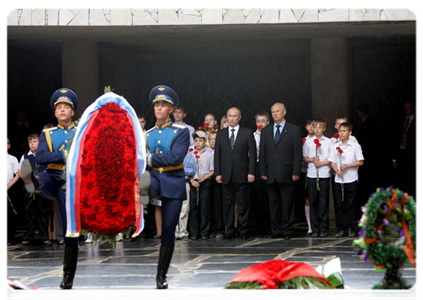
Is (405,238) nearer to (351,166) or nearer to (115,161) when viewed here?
(115,161)

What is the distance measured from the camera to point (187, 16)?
12109 mm

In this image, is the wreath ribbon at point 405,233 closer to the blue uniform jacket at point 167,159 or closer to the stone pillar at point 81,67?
the blue uniform jacket at point 167,159

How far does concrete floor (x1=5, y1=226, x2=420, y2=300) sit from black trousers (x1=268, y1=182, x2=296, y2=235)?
229 mm

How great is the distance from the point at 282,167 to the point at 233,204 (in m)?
0.87

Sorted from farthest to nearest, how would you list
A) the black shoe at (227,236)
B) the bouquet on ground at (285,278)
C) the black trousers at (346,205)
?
the black shoe at (227,236), the black trousers at (346,205), the bouquet on ground at (285,278)

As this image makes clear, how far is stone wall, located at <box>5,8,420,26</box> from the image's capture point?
1206 cm

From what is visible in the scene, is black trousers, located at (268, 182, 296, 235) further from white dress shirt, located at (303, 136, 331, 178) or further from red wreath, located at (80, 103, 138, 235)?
red wreath, located at (80, 103, 138, 235)

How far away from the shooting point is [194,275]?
826 centimetres

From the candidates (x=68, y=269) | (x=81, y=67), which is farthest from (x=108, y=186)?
(x=81, y=67)

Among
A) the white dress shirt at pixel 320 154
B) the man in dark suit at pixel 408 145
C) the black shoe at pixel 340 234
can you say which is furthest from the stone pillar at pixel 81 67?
the man in dark suit at pixel 408 145

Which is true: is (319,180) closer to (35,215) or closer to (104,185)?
(35,215)

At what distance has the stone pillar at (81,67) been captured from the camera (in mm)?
14367

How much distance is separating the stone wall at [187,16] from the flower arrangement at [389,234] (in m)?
6.64

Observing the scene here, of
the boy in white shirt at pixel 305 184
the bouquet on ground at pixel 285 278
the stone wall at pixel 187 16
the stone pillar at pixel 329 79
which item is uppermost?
the stone wall at pixel 187 16
